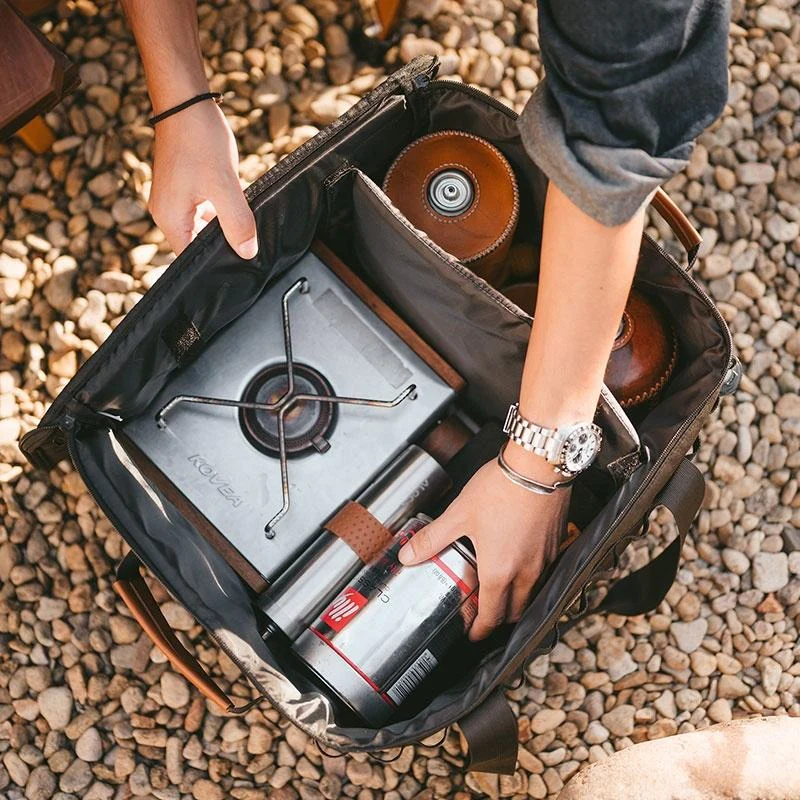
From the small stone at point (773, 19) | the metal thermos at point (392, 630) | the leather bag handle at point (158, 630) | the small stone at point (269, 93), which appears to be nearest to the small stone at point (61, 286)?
the small stone at point (269, 93)

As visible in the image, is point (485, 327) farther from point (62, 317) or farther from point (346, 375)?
point (62, 317)

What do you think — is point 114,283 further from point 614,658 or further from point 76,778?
point 614,658

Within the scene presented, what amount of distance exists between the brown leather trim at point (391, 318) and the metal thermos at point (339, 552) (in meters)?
0.13

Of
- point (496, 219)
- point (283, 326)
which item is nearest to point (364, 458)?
point (283, 326)

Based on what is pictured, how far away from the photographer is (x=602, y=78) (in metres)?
0.72

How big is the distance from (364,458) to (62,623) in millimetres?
631

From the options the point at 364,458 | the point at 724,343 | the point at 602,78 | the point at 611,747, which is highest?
the point at 602,78

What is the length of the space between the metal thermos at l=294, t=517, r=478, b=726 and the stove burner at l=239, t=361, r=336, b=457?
10.2 inches

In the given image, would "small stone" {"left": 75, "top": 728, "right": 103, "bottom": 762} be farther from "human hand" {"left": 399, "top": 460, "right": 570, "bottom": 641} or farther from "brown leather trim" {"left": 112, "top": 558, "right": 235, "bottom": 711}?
"human hand" {"left": 399, "top": 460, "right": 570, "bottom": 641}

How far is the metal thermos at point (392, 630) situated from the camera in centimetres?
112

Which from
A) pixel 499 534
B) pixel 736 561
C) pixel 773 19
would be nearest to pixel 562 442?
pixel 499 534

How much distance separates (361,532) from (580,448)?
350mm

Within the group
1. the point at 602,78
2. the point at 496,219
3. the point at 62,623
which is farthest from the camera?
the point at 62,623

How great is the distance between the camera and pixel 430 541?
1.12m
